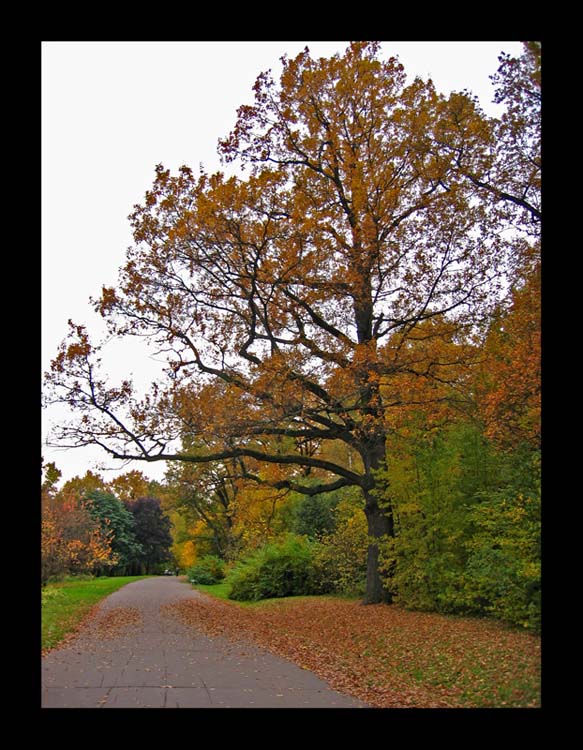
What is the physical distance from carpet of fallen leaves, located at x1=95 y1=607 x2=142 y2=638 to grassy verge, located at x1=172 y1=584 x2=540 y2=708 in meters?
1.42

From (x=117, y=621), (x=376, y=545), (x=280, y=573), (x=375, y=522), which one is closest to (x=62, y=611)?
(x=117, y=621)

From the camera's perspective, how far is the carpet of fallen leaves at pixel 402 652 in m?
7.98

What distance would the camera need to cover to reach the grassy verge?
7.97m

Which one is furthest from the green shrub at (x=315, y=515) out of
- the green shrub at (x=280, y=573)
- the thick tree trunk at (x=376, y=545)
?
the thick tree trunk at (x=376, y=545)

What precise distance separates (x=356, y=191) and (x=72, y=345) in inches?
273

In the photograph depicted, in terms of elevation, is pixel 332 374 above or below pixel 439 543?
above

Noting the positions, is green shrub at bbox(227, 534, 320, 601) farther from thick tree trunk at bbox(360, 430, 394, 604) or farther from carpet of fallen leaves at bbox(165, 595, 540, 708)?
thick tree trunk at bbox(360, 430, 394, 604)

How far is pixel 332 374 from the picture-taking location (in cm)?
1584

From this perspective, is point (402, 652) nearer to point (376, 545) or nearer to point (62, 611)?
point (376, 545)

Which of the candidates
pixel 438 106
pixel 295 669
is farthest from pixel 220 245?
pixel 295 669

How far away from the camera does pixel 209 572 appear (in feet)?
123

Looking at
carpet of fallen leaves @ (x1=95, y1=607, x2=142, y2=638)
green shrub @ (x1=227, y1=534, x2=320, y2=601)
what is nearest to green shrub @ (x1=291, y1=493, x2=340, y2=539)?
green shrub @ (x1=227, y1=534, x2=320, y2=601)

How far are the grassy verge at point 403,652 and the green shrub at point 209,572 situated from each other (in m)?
19.9
